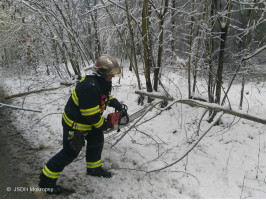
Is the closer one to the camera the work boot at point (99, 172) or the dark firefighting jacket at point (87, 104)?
the dark firefighting jacket at point (87, 104)

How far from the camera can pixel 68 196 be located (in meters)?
3.02

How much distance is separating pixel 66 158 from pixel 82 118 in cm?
63

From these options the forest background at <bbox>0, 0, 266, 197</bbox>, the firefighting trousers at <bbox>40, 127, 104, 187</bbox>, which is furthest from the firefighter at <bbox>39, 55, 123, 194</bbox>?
the forest background at <bbox>0, 0, 266, 197</bbox>

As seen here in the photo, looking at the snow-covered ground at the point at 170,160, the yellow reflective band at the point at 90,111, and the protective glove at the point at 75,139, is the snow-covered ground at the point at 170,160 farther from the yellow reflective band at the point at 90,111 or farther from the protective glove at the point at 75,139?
the yellow reflective band at the point at 90,111

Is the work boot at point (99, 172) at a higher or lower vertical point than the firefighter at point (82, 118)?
lower

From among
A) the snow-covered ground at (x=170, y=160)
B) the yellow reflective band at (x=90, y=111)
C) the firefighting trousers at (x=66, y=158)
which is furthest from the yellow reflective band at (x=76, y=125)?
the snow-covered ground at (x=170, y=160)

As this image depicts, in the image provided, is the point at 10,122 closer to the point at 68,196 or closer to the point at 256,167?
the point at 68,196

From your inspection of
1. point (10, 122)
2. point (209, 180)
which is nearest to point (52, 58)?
point (10, 122)

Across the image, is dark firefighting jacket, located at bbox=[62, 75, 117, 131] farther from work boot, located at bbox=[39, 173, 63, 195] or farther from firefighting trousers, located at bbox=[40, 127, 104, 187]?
work boot, located at bbox=[39, 173, 63, 195]

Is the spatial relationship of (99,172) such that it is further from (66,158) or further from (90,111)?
(90,111)

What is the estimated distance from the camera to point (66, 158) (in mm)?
Result: 3059

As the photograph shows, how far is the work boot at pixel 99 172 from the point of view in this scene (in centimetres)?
338

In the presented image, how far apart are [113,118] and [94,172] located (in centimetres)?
94

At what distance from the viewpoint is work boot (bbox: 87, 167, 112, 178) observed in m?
3.38
